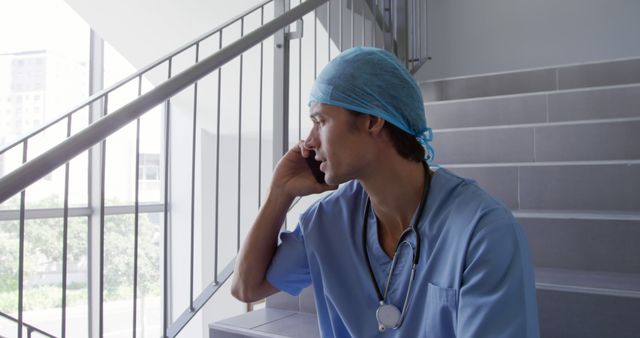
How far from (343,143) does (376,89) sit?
120 mm

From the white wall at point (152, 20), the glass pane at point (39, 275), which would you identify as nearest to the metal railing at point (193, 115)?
the white wall at point (152, 20)

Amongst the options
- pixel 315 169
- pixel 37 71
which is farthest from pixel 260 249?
pixel 37 71

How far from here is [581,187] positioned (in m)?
1.92

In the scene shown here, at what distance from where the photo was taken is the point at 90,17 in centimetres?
380

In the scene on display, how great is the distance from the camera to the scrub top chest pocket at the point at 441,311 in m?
0.89

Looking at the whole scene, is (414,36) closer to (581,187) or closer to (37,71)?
(581,187)

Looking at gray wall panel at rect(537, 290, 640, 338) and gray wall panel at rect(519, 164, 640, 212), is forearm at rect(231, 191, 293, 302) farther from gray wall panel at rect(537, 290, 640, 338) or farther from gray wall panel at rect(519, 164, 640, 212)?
gray wall panel at rect(519, 164, 640, 212)

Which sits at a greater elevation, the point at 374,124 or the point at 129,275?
the point at 374,124

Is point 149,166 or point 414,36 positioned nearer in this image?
point 414,36

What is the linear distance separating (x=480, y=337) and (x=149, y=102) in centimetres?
90

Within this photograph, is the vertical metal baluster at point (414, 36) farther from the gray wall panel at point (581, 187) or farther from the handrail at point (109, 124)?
the handrail at point (109, 124)

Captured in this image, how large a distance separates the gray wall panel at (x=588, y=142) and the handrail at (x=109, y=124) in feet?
4.15

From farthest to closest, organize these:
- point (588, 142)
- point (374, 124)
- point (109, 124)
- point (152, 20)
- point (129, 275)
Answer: point (129, 275) < point (152, 20) < point (588, 142) < point (109, 124) < point (374, 124)

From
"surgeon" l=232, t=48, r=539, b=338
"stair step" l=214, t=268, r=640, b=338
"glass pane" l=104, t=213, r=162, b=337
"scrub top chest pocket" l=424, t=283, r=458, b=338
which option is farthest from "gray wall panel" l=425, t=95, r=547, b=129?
"glass pane" l=104, t=213, r=162, b=337
